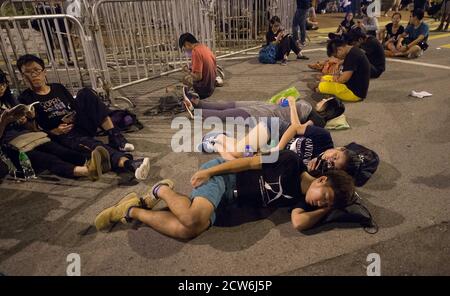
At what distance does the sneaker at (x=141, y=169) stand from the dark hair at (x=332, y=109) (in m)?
2.32

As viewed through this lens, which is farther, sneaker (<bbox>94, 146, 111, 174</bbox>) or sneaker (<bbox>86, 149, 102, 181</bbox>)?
sneaker (<bbox>94, 146, 111, 174</bbox>)

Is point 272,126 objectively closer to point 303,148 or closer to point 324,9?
point 303,148

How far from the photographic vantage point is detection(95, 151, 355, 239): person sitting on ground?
231cm

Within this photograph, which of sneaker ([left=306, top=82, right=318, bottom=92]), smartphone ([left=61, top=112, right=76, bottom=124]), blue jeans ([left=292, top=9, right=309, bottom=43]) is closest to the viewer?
smartphone ([left=61, top=112, right=76, bottom=124])

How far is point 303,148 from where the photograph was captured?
304cm

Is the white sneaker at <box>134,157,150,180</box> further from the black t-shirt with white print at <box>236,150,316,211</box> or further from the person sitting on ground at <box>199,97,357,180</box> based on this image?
the black t-shirt with white print at <box>236,150,316,211</box>

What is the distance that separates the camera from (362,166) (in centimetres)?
293

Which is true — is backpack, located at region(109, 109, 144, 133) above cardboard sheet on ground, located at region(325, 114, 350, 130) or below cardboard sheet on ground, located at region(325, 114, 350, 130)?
above

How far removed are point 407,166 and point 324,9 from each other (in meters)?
16.3

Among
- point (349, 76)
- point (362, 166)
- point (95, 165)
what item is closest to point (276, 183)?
point (362, 166)

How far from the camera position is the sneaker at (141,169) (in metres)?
3.03

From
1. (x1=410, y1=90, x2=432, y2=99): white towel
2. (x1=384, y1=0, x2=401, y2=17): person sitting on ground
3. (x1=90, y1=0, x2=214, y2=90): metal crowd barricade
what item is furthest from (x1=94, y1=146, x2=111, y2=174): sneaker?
(x1=384, y1=0, x2=401, y2=17): person sitting on ground

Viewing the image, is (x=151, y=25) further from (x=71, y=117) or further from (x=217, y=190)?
(x=217, y=190)

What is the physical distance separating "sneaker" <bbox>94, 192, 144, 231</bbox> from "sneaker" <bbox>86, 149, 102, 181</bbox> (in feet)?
2.00
